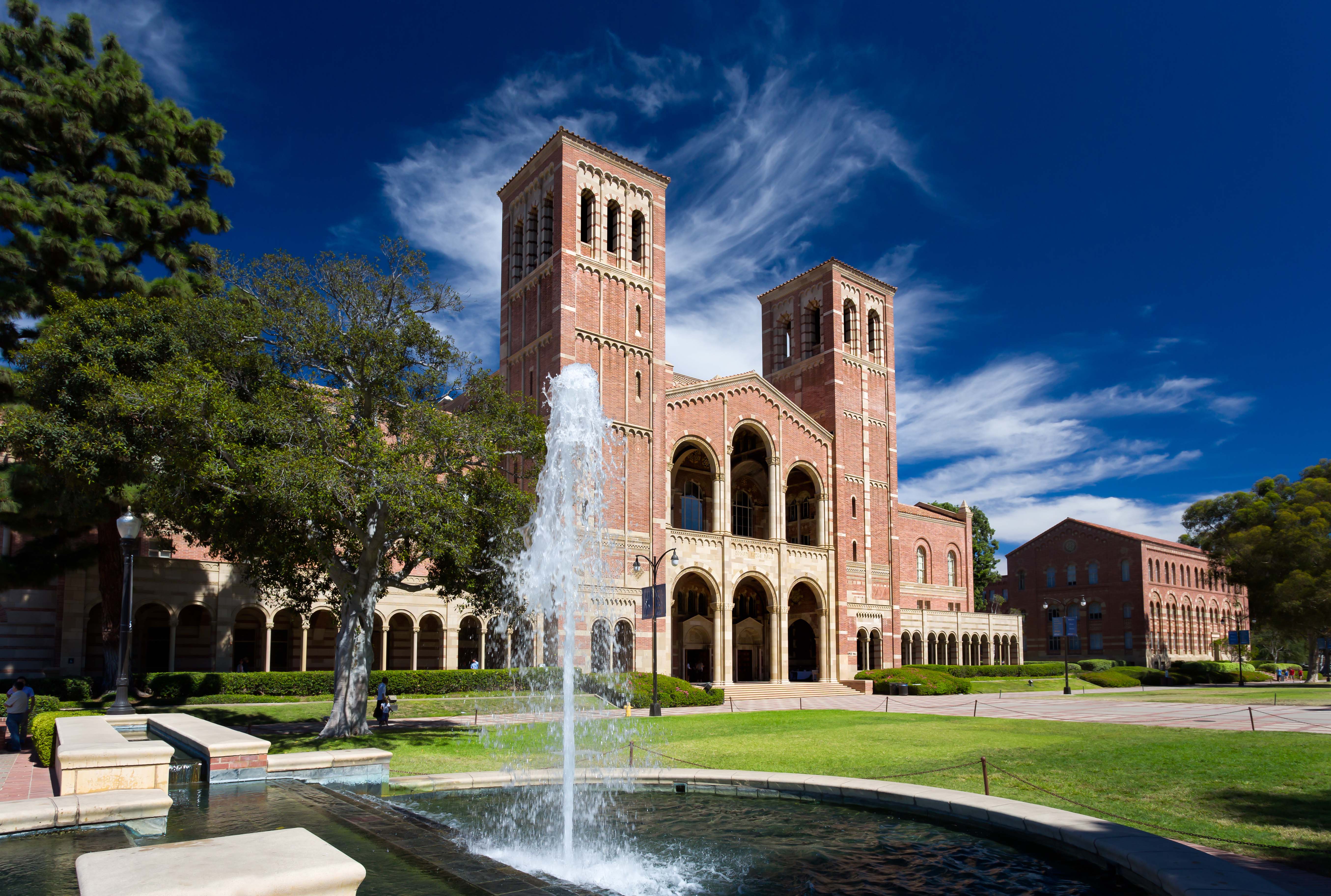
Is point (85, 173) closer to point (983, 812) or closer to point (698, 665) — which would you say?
point (983, 812)

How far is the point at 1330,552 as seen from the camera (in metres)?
47.2

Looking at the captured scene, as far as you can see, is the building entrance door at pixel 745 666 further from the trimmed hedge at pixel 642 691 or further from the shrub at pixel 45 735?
the shrub at pixel 45 735

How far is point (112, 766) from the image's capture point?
893 cm

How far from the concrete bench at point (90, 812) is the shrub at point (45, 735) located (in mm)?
6044

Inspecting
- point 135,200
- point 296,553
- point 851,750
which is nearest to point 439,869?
point 851,750

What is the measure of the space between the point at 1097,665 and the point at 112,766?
6617 centimetres

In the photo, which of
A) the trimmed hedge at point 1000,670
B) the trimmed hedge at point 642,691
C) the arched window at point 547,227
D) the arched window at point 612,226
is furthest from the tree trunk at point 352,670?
the trimmed hedge at point 1000,670

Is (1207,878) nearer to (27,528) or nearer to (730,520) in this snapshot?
(27,528)

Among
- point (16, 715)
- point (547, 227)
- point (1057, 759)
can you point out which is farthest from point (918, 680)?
point (16, 715)

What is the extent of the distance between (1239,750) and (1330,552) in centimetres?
4132

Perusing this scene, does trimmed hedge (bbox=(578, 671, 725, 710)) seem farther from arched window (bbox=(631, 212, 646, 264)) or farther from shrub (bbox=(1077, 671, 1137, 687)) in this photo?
shrub (bbox=(1077, 671, 1137, 687))

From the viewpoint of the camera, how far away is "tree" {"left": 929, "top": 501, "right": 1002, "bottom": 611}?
7712 centimetres

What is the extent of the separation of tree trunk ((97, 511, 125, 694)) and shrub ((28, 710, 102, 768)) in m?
11.8

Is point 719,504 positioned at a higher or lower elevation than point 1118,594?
higher
